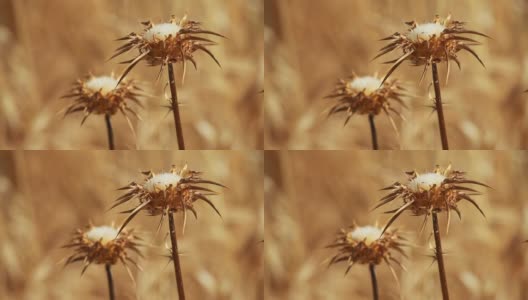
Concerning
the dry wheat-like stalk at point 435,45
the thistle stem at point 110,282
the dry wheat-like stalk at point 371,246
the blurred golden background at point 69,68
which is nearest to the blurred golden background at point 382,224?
the dry wheat-like stalk at point 371,246

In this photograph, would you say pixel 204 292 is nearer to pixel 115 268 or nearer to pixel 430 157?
pixel 115 268

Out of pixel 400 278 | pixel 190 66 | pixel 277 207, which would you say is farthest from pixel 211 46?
pixel 400 278

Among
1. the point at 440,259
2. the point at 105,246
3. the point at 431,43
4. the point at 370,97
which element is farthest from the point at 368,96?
the point at 105,246

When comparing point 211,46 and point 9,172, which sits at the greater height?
point 211,46

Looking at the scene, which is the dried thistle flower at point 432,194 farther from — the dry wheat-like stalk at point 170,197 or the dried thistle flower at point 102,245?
the dried thistle flower at point 102,245

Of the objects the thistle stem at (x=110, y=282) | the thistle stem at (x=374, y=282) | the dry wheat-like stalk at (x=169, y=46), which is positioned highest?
the dry wheat-like stalk at (x=169, y=46)

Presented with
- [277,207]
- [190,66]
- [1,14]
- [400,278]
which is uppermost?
[1,14]

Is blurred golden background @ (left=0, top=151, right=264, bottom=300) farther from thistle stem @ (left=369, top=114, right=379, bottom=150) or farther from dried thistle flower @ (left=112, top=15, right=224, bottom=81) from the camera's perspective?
thistle stem @ (left=369, top=114, right=379, bottom=150)
